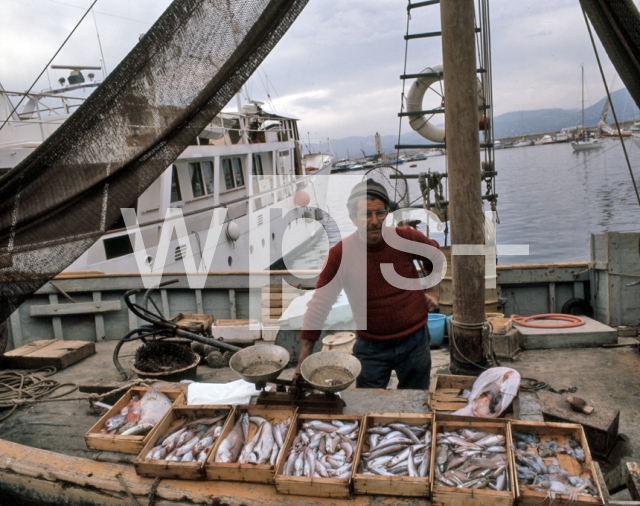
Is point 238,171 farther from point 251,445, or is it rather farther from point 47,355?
point 251,445

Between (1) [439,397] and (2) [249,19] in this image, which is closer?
(2) [249,19]

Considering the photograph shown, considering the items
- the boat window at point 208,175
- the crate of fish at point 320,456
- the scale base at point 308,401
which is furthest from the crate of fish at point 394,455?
the boat window at point 208,175

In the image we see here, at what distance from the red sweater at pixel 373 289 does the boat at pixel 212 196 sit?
6.37 metres

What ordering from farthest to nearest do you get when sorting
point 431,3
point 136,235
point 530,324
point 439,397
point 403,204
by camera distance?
point 136,235
point 431,3
point 403,204
point 530,324
point 439,397

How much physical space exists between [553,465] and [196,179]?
45.4 ft

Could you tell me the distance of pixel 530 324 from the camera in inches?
245

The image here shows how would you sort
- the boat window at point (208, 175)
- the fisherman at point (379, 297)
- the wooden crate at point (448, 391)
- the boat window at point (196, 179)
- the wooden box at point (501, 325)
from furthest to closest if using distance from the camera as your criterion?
the boat window at point (208, 175)
the boat window at point (196, 179)
the wooden box at point (501, 325)
the fisherman at point (379, 297)
the wooden crate at point (448, 391)

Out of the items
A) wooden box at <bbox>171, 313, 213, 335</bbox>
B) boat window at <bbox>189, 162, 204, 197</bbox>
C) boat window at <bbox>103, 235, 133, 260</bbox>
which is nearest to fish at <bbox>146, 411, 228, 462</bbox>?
wooden box at <bbox>171, 313, 213, 335</bbox>

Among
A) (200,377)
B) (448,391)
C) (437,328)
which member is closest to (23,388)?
(200,377)

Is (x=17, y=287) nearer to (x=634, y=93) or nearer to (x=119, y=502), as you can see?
(x=119, y=502)

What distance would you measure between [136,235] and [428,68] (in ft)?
24.8

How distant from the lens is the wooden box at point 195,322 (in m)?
6.19

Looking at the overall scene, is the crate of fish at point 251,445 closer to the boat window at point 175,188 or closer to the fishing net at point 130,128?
the fishing net at point 130,128

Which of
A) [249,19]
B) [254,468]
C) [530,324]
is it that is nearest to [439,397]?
[254,468]
